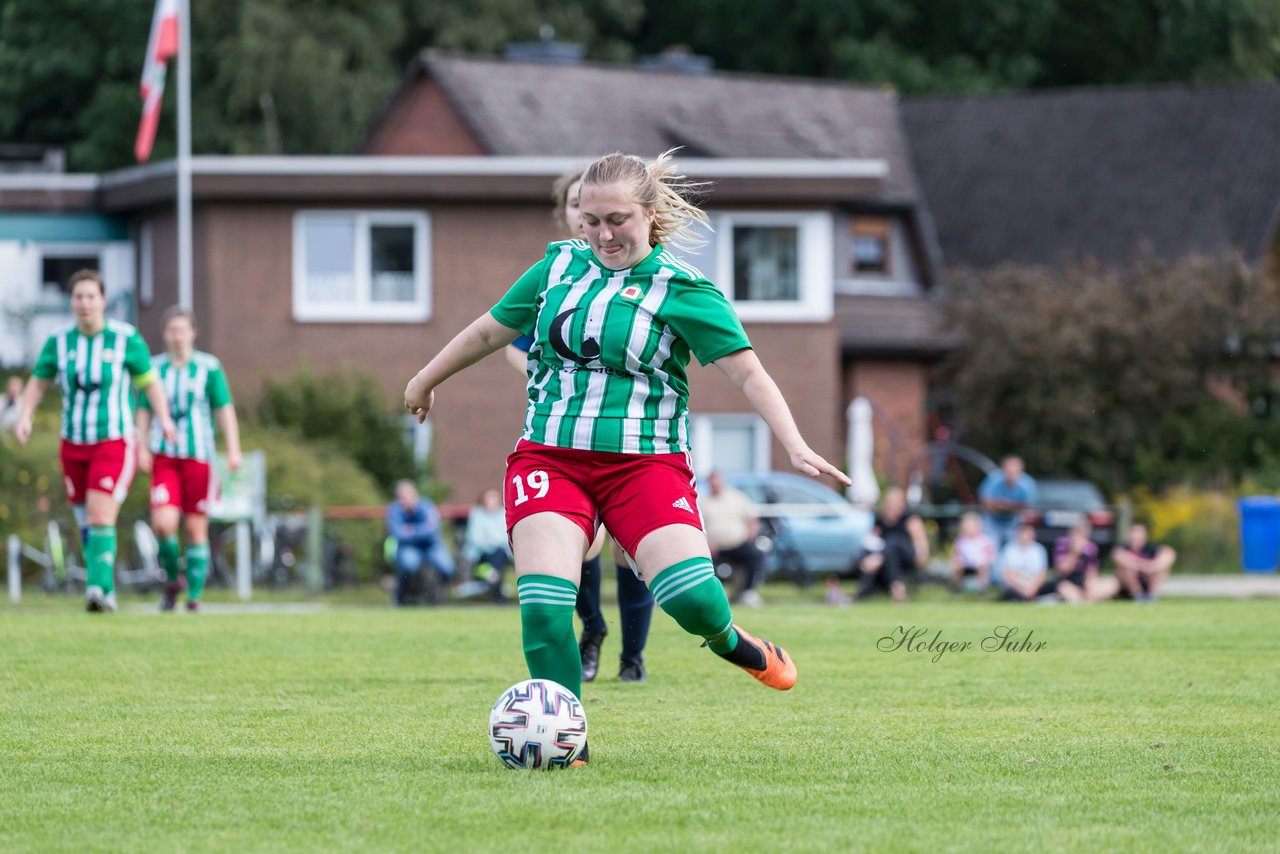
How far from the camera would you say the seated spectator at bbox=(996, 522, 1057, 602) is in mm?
20688

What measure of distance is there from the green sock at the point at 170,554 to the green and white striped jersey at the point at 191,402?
63cm

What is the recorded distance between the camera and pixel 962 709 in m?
8.55

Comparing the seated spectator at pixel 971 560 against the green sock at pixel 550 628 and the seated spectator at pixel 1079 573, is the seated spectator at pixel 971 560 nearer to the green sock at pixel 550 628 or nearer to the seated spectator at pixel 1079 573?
the seated spectator at pixel 1079 573

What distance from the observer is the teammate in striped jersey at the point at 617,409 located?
678 cm

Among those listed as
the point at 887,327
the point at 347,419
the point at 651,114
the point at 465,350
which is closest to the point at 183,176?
the point at 347,419

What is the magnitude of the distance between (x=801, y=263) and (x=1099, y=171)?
35.5 ft

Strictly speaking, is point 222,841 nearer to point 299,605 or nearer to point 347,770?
point 347,770

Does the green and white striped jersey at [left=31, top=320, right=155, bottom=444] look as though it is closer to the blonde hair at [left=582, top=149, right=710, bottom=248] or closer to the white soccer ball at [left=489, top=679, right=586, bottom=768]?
the blonde hair at [left=582, top=149, right=710, bottom=248]

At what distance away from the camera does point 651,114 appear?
130 feet

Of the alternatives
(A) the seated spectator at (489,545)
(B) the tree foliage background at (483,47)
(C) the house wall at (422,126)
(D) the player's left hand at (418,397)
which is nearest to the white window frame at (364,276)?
(C) the house wall at (422,126)

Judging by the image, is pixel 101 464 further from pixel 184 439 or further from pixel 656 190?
pixel 656 190

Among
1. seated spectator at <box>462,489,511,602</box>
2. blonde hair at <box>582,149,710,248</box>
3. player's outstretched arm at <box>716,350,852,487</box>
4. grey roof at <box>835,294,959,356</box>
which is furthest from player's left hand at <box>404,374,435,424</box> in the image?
grey roof at <box>835,294,959,356</box>

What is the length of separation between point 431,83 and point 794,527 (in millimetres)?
16322

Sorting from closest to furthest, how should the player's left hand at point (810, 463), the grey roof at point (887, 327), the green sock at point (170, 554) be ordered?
the player's left hand at point (810, 463) < the green sock at point (170, 554) < the grey roof at point (887, 327)
